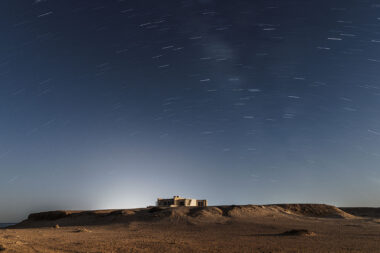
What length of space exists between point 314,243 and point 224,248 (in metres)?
5.22

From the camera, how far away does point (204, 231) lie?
21031 millimetres

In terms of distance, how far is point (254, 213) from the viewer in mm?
33250

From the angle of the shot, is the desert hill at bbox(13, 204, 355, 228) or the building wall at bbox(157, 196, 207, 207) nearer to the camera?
the desert hill at bbox(13, 204, 355, 228)

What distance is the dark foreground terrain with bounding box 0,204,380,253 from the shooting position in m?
13.5

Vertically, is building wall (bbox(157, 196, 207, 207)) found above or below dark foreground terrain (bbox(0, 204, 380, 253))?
above

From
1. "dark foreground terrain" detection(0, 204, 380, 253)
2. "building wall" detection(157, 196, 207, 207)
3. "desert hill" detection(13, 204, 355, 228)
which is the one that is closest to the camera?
"dark foreground terrain" detection(0, 204, 380, 253)

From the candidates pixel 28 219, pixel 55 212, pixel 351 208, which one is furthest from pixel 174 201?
pixel 351 208

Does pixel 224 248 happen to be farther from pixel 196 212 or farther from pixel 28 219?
pixel 28 219

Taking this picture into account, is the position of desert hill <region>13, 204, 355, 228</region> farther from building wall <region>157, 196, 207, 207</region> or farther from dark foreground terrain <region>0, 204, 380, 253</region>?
building wall <region>157, 196, 207, 207</region>

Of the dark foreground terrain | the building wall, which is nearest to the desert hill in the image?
the dark foreground terrain

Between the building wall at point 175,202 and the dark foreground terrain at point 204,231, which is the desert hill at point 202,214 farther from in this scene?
the building wall at point 175,202

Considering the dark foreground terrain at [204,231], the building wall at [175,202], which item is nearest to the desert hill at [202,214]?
the dark foreground terrain at [204,231]

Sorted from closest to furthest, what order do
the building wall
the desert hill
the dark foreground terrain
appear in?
1. the dark foreground terrain
2. the desert hill
3. the building wall

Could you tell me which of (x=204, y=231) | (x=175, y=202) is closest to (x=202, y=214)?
(x=204, y=231)
